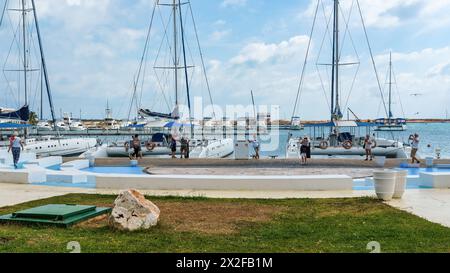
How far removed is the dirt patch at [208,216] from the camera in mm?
9055

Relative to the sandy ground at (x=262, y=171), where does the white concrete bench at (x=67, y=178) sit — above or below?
above

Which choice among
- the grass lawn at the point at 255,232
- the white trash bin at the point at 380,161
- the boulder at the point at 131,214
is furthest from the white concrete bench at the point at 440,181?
the boulder at the point at 131,214

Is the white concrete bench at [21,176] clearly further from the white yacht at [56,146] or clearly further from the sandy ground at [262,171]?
the white yacht at [56,146]

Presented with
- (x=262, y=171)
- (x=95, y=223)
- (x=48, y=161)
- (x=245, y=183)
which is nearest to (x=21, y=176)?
(x=48, y=161)

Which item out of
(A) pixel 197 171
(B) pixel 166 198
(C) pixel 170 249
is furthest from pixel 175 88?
(C) pixel 170 249

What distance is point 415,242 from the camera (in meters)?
7.57

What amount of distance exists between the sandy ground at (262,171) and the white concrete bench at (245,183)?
14.6ft

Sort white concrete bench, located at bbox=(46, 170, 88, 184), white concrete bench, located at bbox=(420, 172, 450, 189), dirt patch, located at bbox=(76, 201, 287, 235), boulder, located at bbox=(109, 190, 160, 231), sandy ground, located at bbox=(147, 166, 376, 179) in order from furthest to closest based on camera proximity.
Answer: sandy ground, located at bbox=(147, 166, 376, 179) → white concrete bench, located at bbox=(46, 170, 88, 184) → white concrete bench, located at bbox=(420, 172, 450, 189) → dirt patch, located at bbox=(76, 201, 287, 235) → boulder, located at bbox=(109, 190, 160, 231)

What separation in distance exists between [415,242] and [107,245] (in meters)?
5.10

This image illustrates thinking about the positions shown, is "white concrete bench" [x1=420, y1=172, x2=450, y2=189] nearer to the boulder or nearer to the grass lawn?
the grass lawn

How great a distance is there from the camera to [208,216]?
10.3 metres

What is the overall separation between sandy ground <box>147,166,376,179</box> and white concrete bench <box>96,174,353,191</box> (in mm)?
4445

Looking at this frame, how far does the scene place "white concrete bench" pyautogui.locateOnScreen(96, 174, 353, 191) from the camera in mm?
15047

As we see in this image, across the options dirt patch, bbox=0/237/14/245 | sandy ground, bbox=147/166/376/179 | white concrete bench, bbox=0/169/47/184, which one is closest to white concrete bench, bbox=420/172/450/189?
sandy ground, bbox=147/166/376/179
